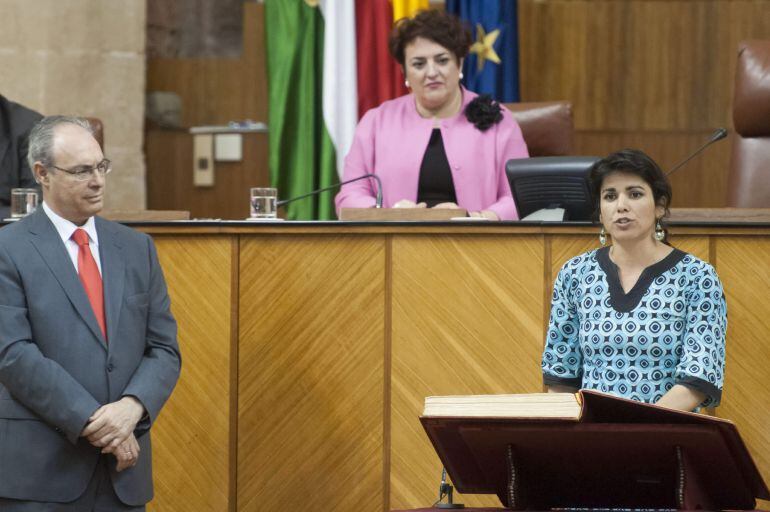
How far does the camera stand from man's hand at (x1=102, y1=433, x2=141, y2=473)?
264 cm

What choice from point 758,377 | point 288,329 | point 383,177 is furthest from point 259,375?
point 758,377

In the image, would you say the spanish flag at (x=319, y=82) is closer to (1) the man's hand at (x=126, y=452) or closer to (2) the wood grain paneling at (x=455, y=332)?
(2) the wood grain paneling at (x=455, y=332)

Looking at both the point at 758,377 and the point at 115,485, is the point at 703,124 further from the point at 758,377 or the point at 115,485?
the point at 115,485

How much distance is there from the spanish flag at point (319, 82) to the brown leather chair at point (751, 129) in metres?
1.65

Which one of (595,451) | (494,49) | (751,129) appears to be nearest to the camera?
(595,451)

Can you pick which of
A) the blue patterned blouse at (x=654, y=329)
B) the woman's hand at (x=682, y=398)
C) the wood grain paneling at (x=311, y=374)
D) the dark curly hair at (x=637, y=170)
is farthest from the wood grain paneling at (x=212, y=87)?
the woman's hand at (x=682, y=398)

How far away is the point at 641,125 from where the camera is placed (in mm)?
5637

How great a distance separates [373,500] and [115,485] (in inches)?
34.6

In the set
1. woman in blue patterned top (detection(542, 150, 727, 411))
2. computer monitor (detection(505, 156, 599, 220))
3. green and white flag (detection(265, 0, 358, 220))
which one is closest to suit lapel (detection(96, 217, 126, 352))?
woman in blue patterned top (detection(542, 150, 727, 411))

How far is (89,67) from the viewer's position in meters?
5.46

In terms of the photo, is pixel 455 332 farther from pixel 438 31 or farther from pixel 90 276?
pixel 438 31

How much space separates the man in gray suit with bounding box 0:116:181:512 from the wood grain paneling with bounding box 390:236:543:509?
2.40 ft

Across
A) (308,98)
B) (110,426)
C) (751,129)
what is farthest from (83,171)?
(308,98)

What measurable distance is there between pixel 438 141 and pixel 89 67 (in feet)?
6.78
